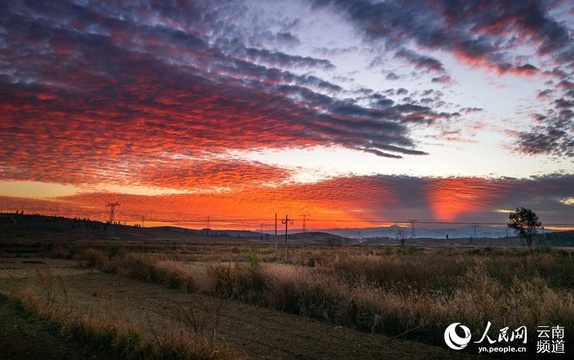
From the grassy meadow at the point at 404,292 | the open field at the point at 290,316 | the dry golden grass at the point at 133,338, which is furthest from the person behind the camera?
the grassy meadow at the point at 404,292

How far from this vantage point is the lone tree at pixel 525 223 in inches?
2761

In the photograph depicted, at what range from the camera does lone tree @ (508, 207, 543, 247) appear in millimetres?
70125

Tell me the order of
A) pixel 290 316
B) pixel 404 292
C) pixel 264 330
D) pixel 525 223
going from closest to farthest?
pixel 264 330, pixel 290 316, pixel 404 292, pixel 525 223

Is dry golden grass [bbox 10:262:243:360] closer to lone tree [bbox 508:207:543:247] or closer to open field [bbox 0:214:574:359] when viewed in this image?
open field [bbox 0:214:574:359]

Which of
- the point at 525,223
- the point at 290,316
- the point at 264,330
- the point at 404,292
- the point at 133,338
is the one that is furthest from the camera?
the point at 525,223

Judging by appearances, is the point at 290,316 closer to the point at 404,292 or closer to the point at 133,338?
the point at 404,292

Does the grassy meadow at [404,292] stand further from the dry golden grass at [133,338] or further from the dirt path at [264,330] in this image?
the dry golden grass at [133,338]

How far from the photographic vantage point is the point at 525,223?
70875mm

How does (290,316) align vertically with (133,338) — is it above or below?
below

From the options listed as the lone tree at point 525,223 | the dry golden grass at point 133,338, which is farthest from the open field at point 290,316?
the lone tree at point 525,223

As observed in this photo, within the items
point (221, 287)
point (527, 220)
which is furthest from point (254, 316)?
point (527, 220)

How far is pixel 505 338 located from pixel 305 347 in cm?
466

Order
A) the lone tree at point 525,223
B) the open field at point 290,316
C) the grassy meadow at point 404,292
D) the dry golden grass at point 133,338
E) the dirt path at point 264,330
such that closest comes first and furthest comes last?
the dry golden grass at point 133,338 → the open field at point 290,316 → the dirt path at point 264,330 → the grassy meadow at point 404,292 → the lone tree at point 525,223

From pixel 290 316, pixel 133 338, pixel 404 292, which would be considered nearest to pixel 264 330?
pixel 290 316
